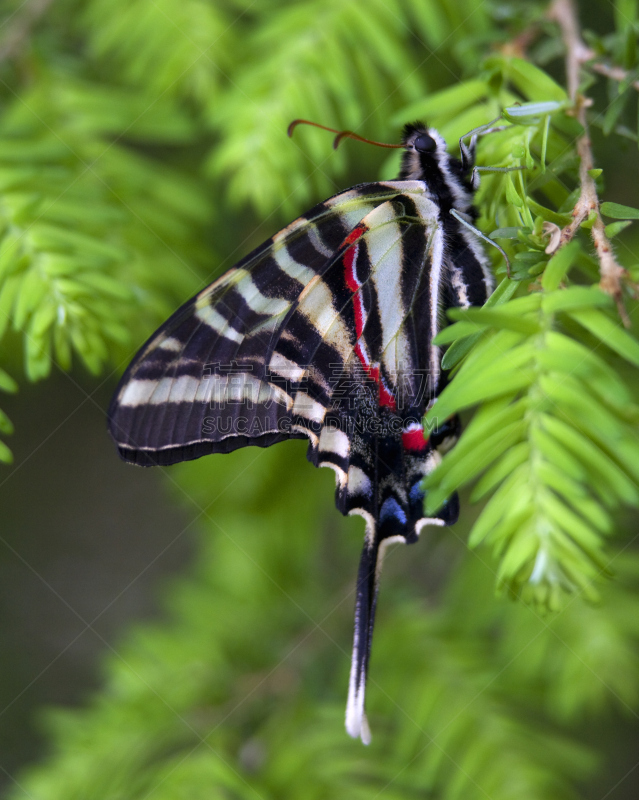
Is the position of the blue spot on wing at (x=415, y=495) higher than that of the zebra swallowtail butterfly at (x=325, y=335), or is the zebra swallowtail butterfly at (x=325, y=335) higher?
the zebra swallowtail butterfly at (x=325, y=335)

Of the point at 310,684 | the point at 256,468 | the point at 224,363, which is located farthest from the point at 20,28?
the point at 310,684

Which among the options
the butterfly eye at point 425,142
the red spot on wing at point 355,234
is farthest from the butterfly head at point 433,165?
the red spot on wing at point 355,234

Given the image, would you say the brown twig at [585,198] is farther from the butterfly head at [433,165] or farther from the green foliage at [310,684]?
the green foliage at [310,684]

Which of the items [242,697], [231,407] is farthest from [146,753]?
[231,407]

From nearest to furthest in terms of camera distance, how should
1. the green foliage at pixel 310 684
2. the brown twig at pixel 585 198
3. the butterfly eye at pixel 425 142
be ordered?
the brown twig at pixel 585 198, the butterfly eye at pixel 425 142, the green foliage at pixel 310 684

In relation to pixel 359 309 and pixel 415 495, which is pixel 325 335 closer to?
pixel 359 309

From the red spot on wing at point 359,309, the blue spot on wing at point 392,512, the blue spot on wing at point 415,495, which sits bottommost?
the blue spot on wing at point 415,495

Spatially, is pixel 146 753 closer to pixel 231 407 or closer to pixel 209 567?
pixel 209 567
